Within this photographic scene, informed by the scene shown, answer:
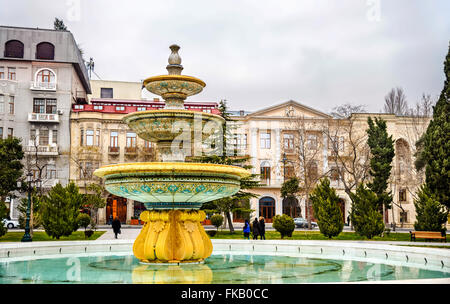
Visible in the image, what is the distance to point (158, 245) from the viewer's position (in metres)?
9.02

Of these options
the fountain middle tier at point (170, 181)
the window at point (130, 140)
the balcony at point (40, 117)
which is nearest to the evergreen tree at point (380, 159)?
the window at point (130, 140)

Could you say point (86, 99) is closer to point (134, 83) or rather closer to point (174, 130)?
point (134, 83)

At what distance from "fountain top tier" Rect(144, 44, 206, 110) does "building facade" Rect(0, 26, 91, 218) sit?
1276 inches

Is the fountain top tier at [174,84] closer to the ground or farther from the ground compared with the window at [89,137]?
closer to the ground

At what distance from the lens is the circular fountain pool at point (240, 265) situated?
26.4 ft

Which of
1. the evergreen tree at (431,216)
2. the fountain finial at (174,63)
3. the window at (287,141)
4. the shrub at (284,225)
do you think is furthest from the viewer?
the window at (287,141)

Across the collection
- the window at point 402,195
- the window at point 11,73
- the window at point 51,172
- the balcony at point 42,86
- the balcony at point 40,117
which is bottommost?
the window at point 402,195

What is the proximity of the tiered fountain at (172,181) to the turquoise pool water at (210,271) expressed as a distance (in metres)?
0.39

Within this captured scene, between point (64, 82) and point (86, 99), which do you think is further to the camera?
point (86, 99)

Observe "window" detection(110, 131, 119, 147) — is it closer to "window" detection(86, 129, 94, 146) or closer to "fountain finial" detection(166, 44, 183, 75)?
"window" detection(86, 129, 94, 146)

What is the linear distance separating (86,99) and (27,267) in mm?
40057

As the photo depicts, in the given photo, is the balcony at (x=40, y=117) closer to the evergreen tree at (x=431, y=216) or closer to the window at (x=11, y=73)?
the window at (x=11, y=73)
